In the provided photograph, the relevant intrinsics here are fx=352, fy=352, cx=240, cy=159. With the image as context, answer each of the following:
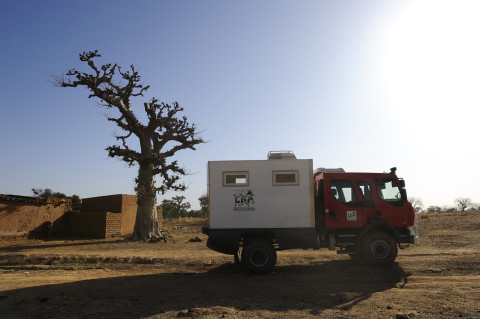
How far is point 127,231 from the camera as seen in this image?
95.4 ft

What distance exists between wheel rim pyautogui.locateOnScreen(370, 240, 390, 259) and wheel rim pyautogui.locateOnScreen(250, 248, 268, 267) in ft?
11.4

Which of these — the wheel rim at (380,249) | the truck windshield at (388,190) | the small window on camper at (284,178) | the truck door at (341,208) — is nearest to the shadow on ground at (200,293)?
the wheel rim at (380,249)

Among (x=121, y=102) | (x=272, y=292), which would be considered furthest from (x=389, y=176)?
(x=121, y=102)

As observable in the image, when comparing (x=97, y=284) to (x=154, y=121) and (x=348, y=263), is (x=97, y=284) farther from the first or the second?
(x=154, y=121)

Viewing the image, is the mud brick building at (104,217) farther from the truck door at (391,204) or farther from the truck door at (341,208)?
the truck door at (391,204)

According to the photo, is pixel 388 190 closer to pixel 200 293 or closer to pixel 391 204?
pixel 391 204

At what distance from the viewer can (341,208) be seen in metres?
11.4

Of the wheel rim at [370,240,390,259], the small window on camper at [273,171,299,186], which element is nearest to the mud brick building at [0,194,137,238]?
the small window on camper at [273,171,299,186]

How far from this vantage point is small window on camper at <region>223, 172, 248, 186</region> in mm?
11242

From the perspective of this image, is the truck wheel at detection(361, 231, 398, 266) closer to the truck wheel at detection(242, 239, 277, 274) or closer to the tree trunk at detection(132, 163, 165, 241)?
the truck wheel at detection(242, 239, 277, 274)

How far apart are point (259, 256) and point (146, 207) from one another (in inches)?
607

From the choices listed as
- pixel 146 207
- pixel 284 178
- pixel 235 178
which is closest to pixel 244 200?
pixel 235 178

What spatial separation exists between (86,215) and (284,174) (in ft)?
66.8

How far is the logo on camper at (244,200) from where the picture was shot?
11156 millimetres
